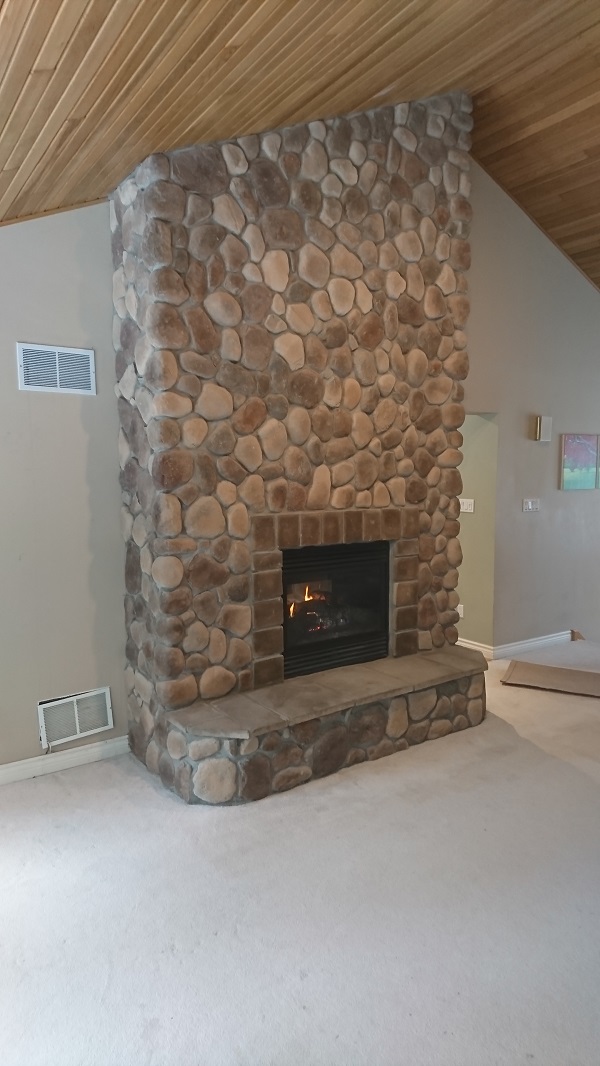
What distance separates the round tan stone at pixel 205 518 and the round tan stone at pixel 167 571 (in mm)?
149

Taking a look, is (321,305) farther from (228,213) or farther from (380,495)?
(380,495)

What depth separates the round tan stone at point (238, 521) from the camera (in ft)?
10.0

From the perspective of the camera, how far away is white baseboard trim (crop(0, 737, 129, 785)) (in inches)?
118

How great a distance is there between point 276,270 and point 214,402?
2.39 ft

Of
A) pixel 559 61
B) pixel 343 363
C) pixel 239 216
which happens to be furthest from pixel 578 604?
pixel 239 216

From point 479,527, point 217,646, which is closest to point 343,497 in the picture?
point 217,646

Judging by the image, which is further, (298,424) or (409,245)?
(409,245)

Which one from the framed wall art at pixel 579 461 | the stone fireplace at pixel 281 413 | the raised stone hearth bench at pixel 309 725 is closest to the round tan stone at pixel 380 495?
the stone fireplace at pixel 281 413

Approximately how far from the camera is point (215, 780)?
277 centimetres

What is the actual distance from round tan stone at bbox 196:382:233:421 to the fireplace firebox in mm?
790

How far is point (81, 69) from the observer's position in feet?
6.15

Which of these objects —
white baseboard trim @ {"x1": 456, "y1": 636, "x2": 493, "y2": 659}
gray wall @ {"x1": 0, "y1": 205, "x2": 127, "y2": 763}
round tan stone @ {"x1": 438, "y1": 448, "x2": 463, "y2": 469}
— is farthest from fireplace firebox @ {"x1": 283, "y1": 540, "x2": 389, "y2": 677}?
white baseboard trim @ {"x1": 456, "y1": 636, "x2": 493, "y2": 659}

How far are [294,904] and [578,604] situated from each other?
4210mm

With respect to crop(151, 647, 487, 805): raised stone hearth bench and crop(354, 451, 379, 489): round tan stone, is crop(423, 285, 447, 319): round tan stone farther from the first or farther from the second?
crop(151, 647, 487, 805): raised stone hearth bench
